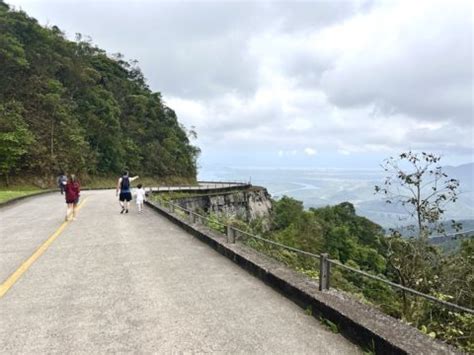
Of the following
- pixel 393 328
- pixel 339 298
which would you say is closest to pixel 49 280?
pixel 339 298

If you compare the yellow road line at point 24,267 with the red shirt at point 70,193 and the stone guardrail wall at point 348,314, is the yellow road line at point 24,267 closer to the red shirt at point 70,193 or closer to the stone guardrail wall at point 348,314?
the red shirt at point 70,193

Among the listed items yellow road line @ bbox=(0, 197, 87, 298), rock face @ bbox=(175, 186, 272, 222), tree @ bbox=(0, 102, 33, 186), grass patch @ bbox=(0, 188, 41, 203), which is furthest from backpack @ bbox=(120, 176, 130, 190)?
tree @ bbox=(0, 102, 33, 186)

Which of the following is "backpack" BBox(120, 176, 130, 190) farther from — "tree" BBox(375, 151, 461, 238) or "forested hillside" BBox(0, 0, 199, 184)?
"forested hillside" BBox(0, 0, 199, 184)

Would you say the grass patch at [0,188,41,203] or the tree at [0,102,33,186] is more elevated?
the tree at [0,102,33,186]

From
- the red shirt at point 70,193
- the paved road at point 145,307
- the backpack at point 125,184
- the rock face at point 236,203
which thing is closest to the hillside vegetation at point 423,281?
the paved road at point 145,307

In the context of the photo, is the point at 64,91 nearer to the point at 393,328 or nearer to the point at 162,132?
the point at 162,132

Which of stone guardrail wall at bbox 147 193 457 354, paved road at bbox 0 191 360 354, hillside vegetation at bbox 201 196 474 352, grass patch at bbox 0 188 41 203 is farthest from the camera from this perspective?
grass patch at bbox 0 188 41 203

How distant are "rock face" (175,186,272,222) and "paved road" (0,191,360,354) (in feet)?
71.7

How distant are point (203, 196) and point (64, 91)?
25106 millimetres

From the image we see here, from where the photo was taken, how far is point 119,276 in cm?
655

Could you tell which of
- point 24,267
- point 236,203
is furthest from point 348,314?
point 236,203

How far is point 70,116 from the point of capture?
46344 millimetres

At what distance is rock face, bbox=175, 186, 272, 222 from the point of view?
33406 millimetres

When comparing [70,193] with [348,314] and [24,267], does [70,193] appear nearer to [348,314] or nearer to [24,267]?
[24,267]
